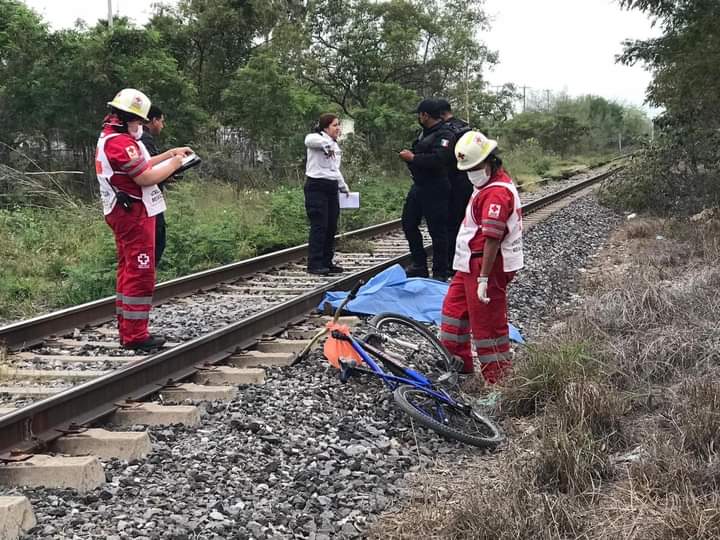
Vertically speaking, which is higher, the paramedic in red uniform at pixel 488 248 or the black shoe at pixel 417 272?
the paramedic in red uniform at pixel 488 248

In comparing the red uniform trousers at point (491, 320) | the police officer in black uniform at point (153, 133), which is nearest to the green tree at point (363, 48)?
the police officer in black uniform at point (153, 133)

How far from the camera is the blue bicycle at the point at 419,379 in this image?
448 cm

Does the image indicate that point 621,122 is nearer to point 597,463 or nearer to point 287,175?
point 287,175

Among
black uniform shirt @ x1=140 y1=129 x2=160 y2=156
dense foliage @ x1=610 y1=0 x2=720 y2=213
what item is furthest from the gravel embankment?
dense foliage @ x1=610 y1=0 x2=720 y2=213

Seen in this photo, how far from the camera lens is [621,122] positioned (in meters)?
60.6

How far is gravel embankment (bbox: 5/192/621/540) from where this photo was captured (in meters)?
3.34

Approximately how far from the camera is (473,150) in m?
5.33

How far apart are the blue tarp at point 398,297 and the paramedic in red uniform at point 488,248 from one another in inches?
62.6

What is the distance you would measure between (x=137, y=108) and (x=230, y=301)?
118 inches

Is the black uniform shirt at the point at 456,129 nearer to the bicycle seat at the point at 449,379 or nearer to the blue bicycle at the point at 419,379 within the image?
the blue bicycle at the point at 419,379

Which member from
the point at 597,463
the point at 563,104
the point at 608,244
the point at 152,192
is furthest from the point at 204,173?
the point at 563,104

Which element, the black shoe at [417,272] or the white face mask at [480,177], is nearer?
the white face mask at [480,177]

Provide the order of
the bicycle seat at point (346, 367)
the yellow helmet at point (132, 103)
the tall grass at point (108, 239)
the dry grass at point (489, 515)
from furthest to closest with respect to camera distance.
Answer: the tall grass at point (108, 239) → the yellow helmet at point (132, 103) → the bicycle seat at point (346, 367) → the dry grass at point (489, 515)

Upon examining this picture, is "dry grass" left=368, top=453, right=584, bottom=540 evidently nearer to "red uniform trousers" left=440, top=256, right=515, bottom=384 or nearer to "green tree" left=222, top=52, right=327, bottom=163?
"red uniform trousers" left=440, top=256, right=515, bottom=384
